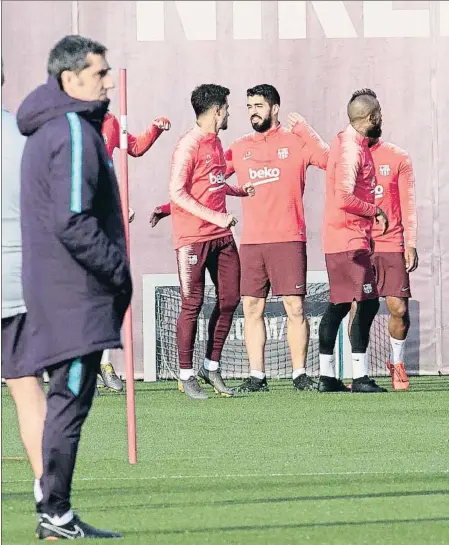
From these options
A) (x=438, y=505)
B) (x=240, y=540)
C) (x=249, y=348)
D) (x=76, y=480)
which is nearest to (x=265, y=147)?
(x=249, y=348)

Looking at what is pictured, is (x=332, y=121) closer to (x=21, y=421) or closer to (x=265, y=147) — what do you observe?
(x=265, y=147)

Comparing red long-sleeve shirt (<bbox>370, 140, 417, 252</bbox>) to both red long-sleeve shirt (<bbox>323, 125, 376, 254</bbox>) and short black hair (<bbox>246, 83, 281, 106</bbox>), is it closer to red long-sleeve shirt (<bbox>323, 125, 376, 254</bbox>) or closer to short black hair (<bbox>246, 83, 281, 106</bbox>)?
red long-sleeve shirt (<bbox>323, 125, 376, 254</bbox>)

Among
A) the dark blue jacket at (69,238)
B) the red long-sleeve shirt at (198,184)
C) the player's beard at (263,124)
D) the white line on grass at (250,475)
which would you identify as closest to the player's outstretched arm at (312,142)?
the player's beard at (263,124)

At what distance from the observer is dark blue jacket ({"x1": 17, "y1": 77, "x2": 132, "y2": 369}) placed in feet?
16.4

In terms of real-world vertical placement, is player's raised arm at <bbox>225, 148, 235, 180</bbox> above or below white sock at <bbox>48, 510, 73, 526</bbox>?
above

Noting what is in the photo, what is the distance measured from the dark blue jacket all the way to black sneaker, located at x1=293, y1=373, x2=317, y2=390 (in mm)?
6211

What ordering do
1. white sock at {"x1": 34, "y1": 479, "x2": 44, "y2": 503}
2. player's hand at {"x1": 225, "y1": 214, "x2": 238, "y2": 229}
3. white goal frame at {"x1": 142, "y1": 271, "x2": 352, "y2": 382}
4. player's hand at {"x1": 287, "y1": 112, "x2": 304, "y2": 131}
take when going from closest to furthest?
white sock at {"x1": 34, "y1": 479, "x2": 44, "y2": 503}
player's hand at {"x1": 225, "y1": 214, "x2": 238, "y2": 229}
player's hand at {"x1": 287, "y1": 112, "x2": 304, "y2": 131}
white goal frame at {"x1": 142, "y1": 271, "x2": 352, "y2": 382}

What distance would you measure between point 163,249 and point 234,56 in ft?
5.26

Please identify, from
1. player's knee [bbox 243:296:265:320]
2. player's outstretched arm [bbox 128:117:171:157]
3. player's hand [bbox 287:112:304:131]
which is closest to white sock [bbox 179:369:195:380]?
player's knee [bbox 243:296:265:320]

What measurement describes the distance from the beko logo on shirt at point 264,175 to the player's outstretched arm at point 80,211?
6.37 meters

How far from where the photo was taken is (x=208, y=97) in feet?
35.6

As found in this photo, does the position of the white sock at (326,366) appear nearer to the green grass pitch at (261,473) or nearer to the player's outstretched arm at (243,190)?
the green grass pitch at (261,473)

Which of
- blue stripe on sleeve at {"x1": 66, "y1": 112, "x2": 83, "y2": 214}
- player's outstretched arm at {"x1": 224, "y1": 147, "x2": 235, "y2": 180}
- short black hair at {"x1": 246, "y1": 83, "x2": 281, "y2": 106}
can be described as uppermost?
short black hair at {"x1": 246, "y1": 83, "x2": 281, "y2": 106}

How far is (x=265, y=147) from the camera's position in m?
11.4
